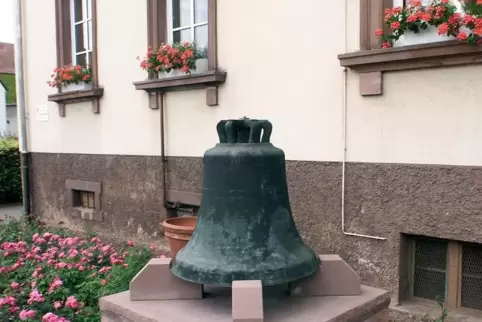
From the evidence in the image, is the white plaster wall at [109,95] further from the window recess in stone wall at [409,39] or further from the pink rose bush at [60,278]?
the window recess in stone wall at [409,39]

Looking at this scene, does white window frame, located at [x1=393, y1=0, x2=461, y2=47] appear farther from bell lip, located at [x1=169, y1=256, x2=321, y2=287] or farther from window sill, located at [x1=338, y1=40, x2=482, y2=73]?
bell lip, located at [x1=169, y1=256, x2=321, y2=287]

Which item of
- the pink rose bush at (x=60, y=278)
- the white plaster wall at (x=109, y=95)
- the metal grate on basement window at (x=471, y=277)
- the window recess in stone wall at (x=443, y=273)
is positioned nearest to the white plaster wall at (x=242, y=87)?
the white plaster wall at (x=109, y=95)

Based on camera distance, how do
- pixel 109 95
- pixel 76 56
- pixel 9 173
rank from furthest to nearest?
pixel 9 173 < pixel 76 56 < pixel 109 95

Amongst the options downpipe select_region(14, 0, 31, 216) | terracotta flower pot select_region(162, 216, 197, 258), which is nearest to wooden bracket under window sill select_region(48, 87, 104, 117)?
downpipe select_region(14, 0, 31, 216)

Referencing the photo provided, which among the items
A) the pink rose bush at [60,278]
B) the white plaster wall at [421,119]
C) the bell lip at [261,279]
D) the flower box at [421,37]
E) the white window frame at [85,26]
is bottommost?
the pink rose bush at [60,278]

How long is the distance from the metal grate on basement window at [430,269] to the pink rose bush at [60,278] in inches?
97.2

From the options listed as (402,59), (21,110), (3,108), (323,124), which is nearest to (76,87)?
(21,110)

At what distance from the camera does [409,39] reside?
13.4 feet

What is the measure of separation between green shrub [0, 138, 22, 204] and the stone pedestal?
12.6 metres

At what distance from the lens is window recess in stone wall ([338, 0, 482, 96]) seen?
12.1ft

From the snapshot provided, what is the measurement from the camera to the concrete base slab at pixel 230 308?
2.32 metres

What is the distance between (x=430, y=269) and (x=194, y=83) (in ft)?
10.6

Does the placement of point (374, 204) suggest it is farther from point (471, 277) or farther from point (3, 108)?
point (3, 108)

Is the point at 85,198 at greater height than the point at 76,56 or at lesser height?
lesser
